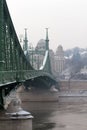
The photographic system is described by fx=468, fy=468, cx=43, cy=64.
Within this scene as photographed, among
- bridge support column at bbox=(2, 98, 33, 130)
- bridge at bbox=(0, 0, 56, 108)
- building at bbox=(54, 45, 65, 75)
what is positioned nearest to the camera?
bridge at bbox=(0, 0, 56, 108)

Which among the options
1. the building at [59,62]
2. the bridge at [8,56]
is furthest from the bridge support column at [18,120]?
the building at [59,62]

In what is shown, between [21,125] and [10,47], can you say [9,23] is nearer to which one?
[10,47]

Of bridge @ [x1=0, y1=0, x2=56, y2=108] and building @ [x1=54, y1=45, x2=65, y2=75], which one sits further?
building @ [x1=54, y1=45, x2=65, y2=75]

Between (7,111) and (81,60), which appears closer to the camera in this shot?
(7,111)

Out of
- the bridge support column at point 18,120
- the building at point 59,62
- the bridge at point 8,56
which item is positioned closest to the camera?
the bridge at point 8,56

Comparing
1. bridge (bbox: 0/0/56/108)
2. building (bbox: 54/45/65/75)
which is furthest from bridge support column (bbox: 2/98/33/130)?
building (bbox: 54/45/65/75)

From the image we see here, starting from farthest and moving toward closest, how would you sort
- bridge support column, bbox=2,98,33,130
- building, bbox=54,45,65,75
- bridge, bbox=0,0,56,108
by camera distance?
building, bbox=54,45,65,75 < bridge support column, bbox=2,98,33,130 < bridge, bbox=0,0,56,108

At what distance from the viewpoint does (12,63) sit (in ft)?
81.4

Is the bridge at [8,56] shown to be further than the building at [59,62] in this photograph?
No

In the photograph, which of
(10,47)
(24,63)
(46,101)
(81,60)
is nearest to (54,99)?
(46,101)

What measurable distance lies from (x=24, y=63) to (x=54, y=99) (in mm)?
29879

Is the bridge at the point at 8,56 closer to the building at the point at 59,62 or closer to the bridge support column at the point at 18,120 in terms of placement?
the bridge support column at the point at 18,120

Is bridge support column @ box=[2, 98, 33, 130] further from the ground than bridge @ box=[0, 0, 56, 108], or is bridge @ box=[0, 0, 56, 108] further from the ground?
bridge @ box=[0, 0, 56, 108]

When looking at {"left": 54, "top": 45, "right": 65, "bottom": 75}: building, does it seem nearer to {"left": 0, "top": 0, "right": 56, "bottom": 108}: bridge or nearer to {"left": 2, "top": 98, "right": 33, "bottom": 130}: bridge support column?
{"left": 0, "top": 0, "right": 56, "bottom": 108}: bridge
